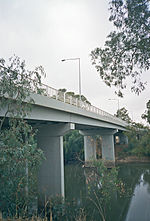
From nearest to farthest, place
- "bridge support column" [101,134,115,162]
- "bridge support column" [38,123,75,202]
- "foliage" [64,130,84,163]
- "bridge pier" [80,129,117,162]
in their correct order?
1. "bridge support column" [38,123,75,202]
2. "bridge pier" [80,129,117,162]
3. "bridge support column" [101,134,115,162]
4. "foliage" [64,130,84,163]

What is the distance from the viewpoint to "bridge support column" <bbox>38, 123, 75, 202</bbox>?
14.1 meters

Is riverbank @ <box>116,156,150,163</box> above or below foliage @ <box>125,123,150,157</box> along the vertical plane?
below

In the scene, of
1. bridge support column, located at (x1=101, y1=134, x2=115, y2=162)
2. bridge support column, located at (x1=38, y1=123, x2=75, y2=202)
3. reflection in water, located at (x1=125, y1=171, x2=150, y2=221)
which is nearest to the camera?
reflection in water, located at (x1=125, y1=171, x2=150, y2=221)

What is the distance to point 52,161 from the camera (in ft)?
48.4

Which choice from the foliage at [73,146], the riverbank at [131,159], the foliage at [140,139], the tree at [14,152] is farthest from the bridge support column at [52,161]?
the riverbank at [131,159]

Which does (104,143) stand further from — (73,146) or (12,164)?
(12,164)

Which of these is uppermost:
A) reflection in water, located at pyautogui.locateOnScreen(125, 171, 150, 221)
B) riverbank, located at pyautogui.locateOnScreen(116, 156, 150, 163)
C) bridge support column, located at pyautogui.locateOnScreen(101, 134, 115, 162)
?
bridge support column, located at pyautogui.locateOnScreen(101, 134, 115, 162)

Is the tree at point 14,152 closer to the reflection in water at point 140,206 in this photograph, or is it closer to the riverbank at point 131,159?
the reflection in water at point 140,206

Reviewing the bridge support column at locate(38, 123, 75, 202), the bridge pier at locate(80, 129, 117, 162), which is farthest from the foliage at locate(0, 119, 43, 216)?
the bridge pier at locate(80, 129, 117, 162)

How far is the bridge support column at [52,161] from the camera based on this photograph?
46.3 ft

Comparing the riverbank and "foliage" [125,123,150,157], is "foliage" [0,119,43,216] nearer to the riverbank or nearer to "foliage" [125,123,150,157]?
"foliage" [125,123,150,157]

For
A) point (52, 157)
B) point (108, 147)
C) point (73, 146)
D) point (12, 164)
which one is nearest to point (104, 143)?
point (108, 147)

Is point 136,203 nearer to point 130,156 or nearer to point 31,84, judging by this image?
point 31,84

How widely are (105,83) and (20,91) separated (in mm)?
5407
